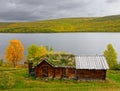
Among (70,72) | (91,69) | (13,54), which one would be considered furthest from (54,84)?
(13,54)

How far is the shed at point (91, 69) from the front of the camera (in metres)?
49.2

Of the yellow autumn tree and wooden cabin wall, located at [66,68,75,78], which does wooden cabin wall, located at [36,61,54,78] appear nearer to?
wooden cabin wall, located at [66,68,75,78]

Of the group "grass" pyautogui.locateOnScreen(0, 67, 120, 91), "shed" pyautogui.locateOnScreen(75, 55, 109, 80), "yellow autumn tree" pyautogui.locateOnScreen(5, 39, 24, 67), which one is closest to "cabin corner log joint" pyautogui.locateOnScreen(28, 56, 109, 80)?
"shed" pyautogui.locateOnScreen(75, 55, 109, 80)

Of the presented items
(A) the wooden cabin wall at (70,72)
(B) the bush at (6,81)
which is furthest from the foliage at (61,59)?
(B) the bush at (6,81)

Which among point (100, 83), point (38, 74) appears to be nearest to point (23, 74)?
point (38, 74)

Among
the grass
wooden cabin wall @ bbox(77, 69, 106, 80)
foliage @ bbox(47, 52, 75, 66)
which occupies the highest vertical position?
foliage @ bbox(47, 52, 75, 66)

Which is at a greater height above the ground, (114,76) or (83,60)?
(83,60)

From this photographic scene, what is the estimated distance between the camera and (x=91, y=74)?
164ft

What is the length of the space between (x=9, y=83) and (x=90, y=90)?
15450 mm

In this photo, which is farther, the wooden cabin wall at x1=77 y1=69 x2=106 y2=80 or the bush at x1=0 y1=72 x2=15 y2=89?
the wooden cabin wall at x1=77 y1=69 x2=106 y2=80

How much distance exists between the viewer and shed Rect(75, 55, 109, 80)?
4916 centimetres

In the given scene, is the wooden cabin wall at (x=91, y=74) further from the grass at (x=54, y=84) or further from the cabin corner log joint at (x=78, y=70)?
the grass at (x=54, y=84)

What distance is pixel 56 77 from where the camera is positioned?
50.7 metres

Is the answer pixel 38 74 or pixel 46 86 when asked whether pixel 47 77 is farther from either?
pixel 46 86
